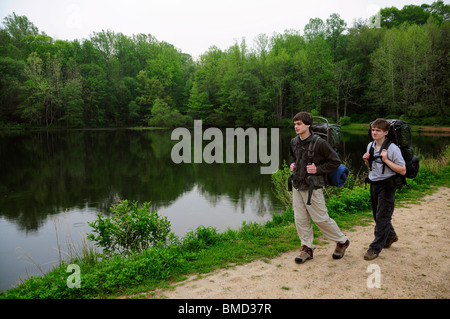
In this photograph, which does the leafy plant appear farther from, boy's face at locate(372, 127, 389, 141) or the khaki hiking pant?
boy's face at locate(372, 127, 389, 141)

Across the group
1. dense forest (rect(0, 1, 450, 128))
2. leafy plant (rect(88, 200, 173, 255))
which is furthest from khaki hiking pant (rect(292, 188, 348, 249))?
dense forest (rect(0, 1, 450, 128))

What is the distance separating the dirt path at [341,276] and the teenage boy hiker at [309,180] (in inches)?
11.3

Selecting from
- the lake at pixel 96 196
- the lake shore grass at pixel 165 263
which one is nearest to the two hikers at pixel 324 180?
the lake shore grass at pixel 165 263

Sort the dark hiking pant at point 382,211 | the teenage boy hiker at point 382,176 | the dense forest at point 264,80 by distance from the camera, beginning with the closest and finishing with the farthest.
A: the teenage boy hiker at point 382,176, the dark hiking pant at point 382,211, the dense forest at point 264,80

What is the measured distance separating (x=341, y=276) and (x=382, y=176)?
4.56ft

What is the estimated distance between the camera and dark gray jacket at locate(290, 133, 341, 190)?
3.75 metres

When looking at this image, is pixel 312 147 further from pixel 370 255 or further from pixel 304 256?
pixel 370 255

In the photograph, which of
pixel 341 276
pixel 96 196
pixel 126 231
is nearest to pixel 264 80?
pixel 96 196

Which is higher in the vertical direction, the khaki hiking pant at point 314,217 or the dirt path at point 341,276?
the khaki hiking pant at point 314,217

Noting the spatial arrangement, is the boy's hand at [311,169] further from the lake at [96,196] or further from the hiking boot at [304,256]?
the lake at [96,196]

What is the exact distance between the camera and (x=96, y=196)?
12.5 meters

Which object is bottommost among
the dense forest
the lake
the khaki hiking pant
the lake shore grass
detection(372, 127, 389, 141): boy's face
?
the lake

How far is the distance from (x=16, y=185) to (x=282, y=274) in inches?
584

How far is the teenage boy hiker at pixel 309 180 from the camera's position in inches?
148
